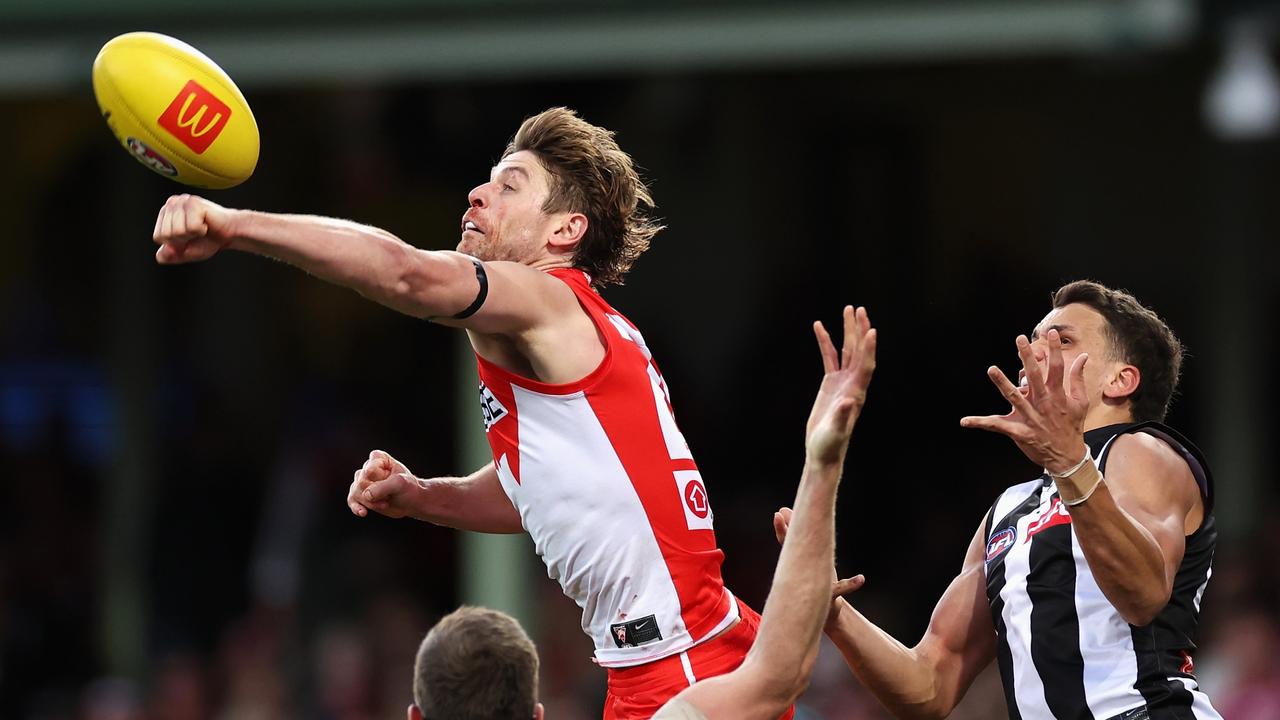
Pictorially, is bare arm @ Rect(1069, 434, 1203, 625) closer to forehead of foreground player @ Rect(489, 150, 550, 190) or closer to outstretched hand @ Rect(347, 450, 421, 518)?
forehead of foreground player @ Rect(489, 150, 550, 190)

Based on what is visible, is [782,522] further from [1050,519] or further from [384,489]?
[384,489]

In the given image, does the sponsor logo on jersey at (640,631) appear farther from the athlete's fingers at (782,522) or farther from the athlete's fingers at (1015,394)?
the athlete's fingers at (1015,394)

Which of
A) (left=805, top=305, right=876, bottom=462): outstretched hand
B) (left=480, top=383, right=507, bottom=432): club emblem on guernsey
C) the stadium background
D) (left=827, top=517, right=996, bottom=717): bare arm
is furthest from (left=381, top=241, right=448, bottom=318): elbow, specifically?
the stadium background

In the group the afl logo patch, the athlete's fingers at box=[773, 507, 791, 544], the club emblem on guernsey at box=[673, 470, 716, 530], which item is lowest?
the afl logo patch

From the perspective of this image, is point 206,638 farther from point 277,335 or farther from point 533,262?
point 533,262

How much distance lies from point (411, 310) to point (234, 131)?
0.69 metres

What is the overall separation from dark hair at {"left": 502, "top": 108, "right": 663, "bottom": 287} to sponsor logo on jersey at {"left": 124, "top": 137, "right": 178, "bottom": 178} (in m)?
0.94

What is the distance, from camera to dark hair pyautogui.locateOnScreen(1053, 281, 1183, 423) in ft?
14.6

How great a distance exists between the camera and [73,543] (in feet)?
41.1

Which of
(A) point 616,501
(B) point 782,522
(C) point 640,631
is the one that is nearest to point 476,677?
(C) point 640,631

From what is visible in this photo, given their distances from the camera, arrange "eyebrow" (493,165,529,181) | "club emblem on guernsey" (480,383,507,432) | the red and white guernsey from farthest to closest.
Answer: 1. "eyebrow" (493,165,529,181)
2. "club emblem on guernsey" (480,383,507,432)
3. the red and white guernsey

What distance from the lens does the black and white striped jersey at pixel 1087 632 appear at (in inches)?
165

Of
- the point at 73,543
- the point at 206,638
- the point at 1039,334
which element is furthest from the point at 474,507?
the point at 73,543

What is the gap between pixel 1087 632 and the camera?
423 cm
